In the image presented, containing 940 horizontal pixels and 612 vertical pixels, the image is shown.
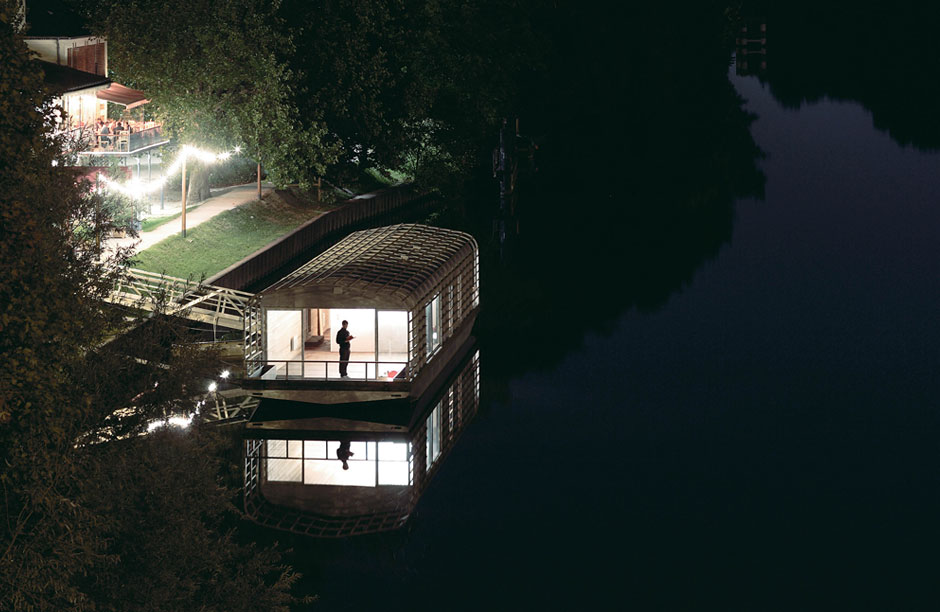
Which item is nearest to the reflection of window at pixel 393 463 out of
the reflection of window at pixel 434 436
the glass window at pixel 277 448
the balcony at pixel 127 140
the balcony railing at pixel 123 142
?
the reflection of window at pixel 434 436

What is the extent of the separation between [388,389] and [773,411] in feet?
36.2

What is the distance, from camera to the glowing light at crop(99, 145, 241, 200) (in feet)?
187

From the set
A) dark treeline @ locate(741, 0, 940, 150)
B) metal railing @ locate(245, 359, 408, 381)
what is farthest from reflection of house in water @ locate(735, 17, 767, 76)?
metal railing @ locate(245, 359, 408, 381)

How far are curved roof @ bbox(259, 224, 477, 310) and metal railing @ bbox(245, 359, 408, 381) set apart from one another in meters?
1.52

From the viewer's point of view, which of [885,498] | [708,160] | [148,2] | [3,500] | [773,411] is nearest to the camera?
[3,500]

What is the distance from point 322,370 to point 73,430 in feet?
51.3

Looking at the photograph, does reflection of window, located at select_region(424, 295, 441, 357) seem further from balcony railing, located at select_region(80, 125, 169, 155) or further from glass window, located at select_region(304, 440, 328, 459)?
balcony railing, located at select_region(80, 125, 169, 155)

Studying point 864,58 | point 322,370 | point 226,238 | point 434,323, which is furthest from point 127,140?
point 864,58

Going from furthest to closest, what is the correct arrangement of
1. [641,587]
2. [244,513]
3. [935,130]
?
[935,130], [244,513], [641,587]

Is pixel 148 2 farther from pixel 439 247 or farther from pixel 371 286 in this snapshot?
pixel 371 286

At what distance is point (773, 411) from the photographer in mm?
40875

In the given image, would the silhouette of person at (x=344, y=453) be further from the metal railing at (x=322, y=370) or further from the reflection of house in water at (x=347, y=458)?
the metal railing at (x=322, y=370)

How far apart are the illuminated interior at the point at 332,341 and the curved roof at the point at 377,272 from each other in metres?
0.46

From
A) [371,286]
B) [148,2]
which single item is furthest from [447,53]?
[371,286]
